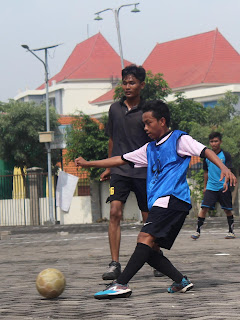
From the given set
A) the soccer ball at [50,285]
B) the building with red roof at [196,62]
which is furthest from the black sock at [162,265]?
the building with red roof at [196,62]

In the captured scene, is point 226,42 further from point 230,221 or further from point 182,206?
point 182,206

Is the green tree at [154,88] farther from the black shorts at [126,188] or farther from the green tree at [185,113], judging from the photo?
the black shorts at [126,188]

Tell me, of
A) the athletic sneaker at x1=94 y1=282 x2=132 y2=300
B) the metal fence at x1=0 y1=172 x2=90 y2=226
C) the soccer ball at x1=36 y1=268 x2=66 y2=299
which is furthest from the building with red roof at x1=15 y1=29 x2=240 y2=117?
the athletic sneaker at x1=94 y1=282 x2=132 y2=300

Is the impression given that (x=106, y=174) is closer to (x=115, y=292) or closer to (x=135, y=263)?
(x=135, y=263)

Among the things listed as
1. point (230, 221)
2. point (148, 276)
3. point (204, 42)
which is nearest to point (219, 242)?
point (230, 221)

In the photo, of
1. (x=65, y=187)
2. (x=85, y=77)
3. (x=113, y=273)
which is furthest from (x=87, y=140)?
(x=85, y=77)

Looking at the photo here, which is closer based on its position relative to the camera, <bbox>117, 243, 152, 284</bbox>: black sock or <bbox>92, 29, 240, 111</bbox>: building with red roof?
<bbox>117, 243, 152, 284</bbox>: black sock

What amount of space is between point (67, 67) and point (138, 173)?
94.6m

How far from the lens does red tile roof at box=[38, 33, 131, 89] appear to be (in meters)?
95.2

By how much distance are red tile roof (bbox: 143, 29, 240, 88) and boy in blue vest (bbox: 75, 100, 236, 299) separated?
64.8 meters

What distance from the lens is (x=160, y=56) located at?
79062mm

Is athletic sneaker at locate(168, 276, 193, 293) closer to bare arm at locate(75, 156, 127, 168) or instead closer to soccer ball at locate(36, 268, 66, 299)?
soccer ball at locate(36, 268, 66, 299)

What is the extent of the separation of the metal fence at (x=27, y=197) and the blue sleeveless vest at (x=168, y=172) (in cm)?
2599

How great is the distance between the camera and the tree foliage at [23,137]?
49.4m
